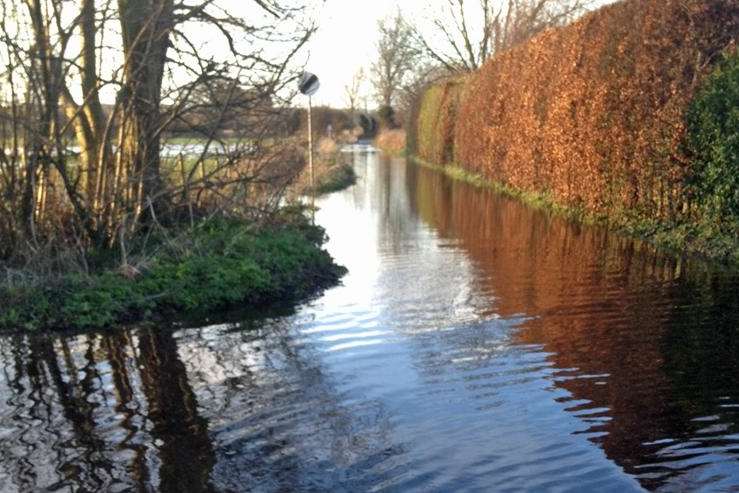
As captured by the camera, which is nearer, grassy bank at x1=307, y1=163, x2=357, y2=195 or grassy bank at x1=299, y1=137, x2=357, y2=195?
grassy bank at x1=299, y1=137, x2=357, y2=195

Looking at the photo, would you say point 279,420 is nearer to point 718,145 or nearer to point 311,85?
point 718,145

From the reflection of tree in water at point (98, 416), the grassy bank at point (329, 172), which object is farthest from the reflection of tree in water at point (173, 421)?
the grassy bank at point (329, 172)

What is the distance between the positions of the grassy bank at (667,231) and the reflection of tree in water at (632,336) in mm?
359

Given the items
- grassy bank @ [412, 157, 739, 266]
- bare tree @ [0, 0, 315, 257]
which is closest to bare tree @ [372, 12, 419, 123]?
grassy bank @ [412, 157, 739, 266]

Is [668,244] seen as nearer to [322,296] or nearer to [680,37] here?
[680,37]

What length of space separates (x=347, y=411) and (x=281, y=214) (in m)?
7.68

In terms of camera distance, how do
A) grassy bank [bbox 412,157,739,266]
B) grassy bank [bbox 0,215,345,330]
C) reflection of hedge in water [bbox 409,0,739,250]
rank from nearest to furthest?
grassy bank [bbox 0,215,345,330] → grassy bank [bbox 412,157,739,266] → reflection of hedge in water [bbox 409,0,739,250]

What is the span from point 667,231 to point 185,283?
778 centimetres

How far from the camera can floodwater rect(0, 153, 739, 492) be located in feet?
15.7

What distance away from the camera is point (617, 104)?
14297mm

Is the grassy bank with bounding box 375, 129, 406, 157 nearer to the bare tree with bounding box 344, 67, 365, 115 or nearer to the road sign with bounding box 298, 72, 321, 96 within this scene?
the bare tree with bounding box 344, 67, 365, 115

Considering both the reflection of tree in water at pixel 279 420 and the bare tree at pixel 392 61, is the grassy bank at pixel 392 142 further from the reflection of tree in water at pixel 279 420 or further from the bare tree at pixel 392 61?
the reflection of tree in water at pixel 279 420

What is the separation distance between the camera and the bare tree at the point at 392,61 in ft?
149

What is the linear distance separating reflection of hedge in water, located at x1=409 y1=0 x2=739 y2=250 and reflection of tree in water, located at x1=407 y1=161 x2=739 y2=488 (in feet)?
3.62
